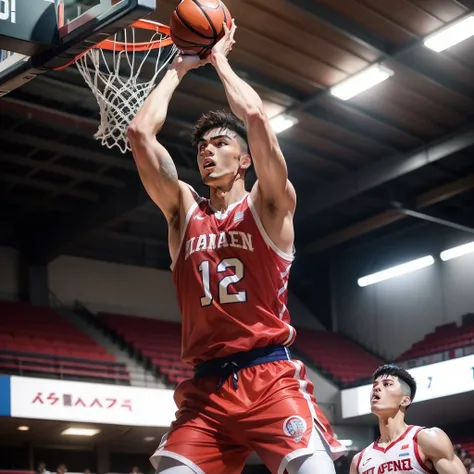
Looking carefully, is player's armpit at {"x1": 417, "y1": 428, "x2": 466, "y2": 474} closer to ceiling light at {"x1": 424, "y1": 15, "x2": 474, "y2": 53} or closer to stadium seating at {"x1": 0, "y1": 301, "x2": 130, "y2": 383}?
ceiling light at {"x1": 424, "y1": 15, "x2": 474, "y2": 53}

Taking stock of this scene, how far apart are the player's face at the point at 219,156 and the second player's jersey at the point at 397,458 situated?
107 inches

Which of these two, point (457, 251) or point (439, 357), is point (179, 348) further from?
point (457, 251)

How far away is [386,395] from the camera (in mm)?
6234

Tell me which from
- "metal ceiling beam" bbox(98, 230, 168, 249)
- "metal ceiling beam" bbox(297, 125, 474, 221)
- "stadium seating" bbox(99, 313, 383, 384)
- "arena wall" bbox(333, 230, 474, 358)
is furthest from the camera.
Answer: "metal ceiling beam" bbox(98, 230, 168, 249)

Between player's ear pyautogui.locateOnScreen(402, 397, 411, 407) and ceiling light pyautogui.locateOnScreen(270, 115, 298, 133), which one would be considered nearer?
player's ear pyautogui.locateOnScreen(402, 397, 411, 407)

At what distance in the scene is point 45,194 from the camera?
59.0 ft

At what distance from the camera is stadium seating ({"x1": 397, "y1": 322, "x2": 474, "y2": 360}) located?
17656mm

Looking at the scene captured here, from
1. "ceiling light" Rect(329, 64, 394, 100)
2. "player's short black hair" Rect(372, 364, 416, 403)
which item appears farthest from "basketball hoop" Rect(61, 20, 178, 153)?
"ceiling light" Rect(329, 64, 394, 100)

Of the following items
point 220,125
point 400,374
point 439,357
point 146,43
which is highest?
point 146,43

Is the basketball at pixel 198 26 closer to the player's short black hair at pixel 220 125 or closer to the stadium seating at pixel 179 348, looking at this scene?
the player's short black hair at pixel 220 125

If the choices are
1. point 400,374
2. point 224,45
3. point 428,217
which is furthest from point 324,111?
point 224,45

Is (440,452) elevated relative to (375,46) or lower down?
lower down

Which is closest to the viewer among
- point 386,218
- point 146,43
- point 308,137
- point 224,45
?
point 224,45

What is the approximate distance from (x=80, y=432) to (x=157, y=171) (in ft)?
41.3
